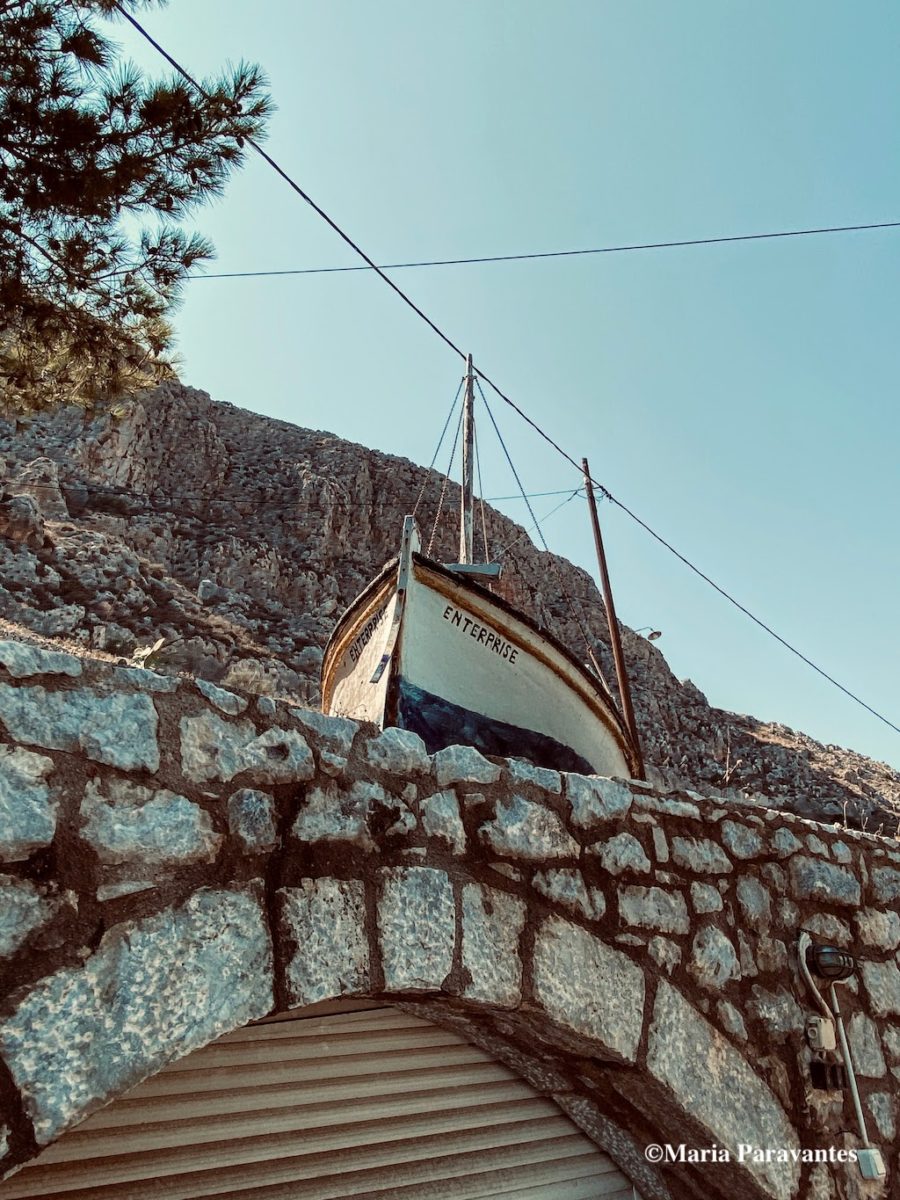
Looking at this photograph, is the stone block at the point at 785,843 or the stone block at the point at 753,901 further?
the stone block at the point at 785,843

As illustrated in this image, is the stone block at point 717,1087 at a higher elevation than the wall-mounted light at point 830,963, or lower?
lower

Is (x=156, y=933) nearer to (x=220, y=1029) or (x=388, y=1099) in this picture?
(x=220, y=1029)

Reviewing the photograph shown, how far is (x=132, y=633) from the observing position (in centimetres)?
1616

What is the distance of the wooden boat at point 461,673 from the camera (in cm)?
452

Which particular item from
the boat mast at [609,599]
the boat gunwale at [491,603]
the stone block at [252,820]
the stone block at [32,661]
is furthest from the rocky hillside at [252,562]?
the stone block at [32,661]

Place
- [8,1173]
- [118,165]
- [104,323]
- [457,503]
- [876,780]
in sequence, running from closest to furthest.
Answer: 1. [8,1173]
2. [118,165]
3. [104,323]
4. [876,780]
5. [457,503]

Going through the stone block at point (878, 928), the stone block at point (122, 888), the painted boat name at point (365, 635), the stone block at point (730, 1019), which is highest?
the painted boat name at point (365, 635)

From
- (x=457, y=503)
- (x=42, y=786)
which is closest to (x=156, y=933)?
(x=42, y=786)

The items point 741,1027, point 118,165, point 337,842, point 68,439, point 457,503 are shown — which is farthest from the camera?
point 457,503

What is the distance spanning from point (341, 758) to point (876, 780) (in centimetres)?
3616

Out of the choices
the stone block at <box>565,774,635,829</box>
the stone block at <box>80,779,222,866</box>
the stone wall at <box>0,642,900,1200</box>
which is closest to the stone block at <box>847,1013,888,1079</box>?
A: the stone wall at <box>0,642,900,1200</box>

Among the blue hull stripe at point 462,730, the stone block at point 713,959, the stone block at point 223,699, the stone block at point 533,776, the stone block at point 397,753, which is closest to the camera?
the stone block at point 223,699

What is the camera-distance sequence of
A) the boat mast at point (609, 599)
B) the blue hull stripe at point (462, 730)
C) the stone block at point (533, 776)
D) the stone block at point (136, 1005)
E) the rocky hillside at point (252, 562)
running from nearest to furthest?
the stone block at point (136, 1005) → the stone block at point (533, 776) → the blue hull stripe at point (462, 730) → the boat mast at point (609, 599) → the rocky hillside at point (252, 562)

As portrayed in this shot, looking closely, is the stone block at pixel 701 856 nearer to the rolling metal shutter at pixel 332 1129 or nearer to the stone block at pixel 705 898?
the stone block at pixel 705 898
